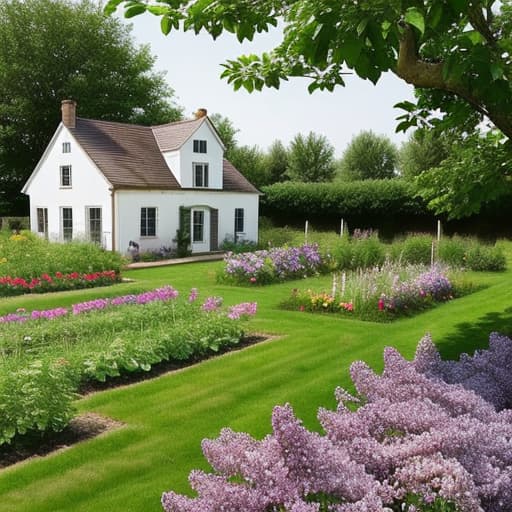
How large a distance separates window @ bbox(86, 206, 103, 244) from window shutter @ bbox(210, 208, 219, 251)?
522 centimetres

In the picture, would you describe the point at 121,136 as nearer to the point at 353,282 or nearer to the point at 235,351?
the point at 353,282

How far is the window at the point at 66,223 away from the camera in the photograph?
25.7m

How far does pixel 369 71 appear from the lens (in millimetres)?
3314

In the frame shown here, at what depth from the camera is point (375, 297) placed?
38.5 feet

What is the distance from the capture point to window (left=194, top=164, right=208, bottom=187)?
87.1ft

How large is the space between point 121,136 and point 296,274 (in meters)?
13.6

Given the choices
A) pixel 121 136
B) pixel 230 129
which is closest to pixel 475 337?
pixel 121 136

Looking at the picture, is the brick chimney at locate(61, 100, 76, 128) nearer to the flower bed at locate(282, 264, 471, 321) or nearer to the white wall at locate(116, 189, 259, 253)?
the white wall at locate(116, 189, 259, 253)

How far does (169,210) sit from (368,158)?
35.7 metres

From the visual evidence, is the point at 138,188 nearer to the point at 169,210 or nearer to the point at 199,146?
the point at 169,210

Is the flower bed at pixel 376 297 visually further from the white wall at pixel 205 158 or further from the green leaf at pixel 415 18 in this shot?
the white wall at pixel 205 158

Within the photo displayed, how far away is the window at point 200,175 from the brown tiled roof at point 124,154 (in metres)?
1.14

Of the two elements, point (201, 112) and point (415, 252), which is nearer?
point (415, 252)

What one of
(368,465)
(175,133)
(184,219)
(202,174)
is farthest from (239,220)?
(368,465)
